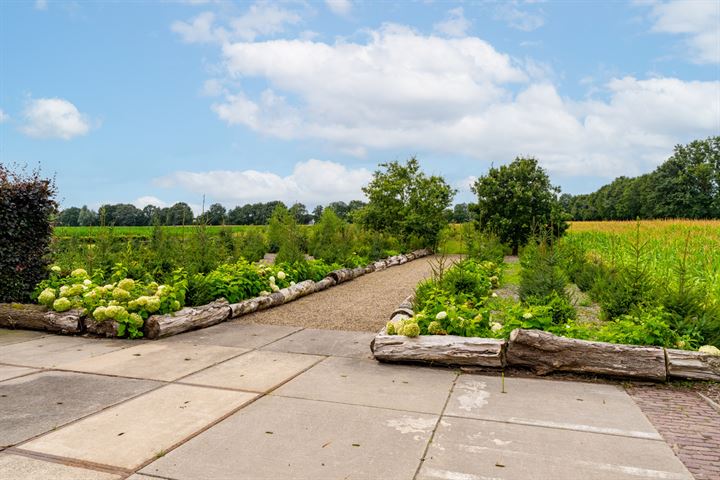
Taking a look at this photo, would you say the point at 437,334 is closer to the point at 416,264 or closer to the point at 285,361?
the point at 285,361

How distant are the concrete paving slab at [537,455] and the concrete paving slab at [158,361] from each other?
3033mm

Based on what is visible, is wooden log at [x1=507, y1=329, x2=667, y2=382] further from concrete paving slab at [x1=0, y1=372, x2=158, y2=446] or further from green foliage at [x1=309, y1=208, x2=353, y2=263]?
green foliage at [x1=309, y1=208, x2=353, y2=263]

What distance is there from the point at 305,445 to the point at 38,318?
6.00m

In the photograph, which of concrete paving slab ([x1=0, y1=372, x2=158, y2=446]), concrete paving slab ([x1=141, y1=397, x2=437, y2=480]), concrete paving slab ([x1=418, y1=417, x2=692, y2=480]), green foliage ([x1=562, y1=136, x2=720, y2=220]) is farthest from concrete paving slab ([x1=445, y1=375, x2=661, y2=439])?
green foliage ([x1=562, y1=136, x2=720, y2=220])

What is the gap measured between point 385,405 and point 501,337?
2.17 m

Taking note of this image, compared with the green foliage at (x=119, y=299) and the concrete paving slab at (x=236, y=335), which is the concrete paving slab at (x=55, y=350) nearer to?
Result: the green foliage at (x=119, y=299)

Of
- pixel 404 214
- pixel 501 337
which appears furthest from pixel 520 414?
pixel 404 214

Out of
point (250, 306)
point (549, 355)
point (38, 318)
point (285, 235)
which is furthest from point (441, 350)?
point (285, 235)

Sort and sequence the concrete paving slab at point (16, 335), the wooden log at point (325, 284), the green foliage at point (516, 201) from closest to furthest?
the concrete paving slab at point (16, 335), the wooden log at point (325, 284), the green foliage at point (516, 201)

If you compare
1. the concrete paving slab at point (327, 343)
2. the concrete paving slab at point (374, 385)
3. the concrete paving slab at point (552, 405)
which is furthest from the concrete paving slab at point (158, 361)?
the concrete paving slab at point (552, 405)

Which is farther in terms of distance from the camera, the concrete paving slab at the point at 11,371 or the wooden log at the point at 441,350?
the wooden log at the point at 441,350

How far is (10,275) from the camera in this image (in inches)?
325

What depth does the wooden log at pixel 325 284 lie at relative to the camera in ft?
38.1

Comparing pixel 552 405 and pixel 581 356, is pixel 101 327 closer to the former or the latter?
pixel 552 405
